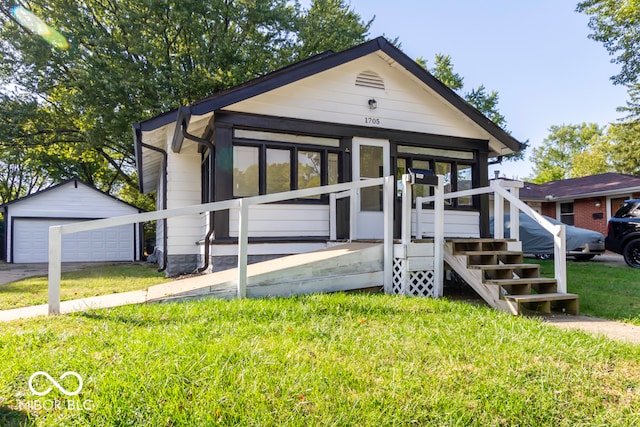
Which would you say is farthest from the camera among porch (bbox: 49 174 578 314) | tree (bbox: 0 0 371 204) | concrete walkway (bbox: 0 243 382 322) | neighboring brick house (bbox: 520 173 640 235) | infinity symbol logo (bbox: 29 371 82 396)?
neighboring brick house (bbox: 520 173 640 235)

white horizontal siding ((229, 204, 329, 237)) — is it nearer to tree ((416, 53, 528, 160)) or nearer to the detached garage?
the detached garage

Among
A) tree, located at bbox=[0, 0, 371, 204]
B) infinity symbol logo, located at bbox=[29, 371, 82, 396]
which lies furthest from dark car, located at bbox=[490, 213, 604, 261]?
infinity symbol logo, located at bbox=[29, 371, 82, 396]

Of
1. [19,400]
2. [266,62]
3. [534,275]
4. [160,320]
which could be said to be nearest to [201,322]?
[160,320]

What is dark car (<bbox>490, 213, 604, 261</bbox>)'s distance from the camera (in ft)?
37.6

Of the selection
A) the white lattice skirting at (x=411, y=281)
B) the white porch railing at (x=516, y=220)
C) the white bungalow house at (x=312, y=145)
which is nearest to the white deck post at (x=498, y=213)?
the white porch railing at (x=516, y=220)

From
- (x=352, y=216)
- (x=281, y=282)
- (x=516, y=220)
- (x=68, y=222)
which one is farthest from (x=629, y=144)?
(x=68, y=222)

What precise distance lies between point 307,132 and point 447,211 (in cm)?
352

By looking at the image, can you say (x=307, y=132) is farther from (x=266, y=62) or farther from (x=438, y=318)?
(x=266, y=62)

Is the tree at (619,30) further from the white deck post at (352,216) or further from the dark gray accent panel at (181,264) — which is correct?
the dark gray accent panel at (181,264)

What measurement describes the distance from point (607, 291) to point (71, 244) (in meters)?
16.7

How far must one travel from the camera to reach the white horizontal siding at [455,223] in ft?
26.8

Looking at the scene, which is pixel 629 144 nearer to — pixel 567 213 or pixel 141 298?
pixel 567 213

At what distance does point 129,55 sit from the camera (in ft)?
51.7

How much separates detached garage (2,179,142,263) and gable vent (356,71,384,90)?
1229 centimetres
